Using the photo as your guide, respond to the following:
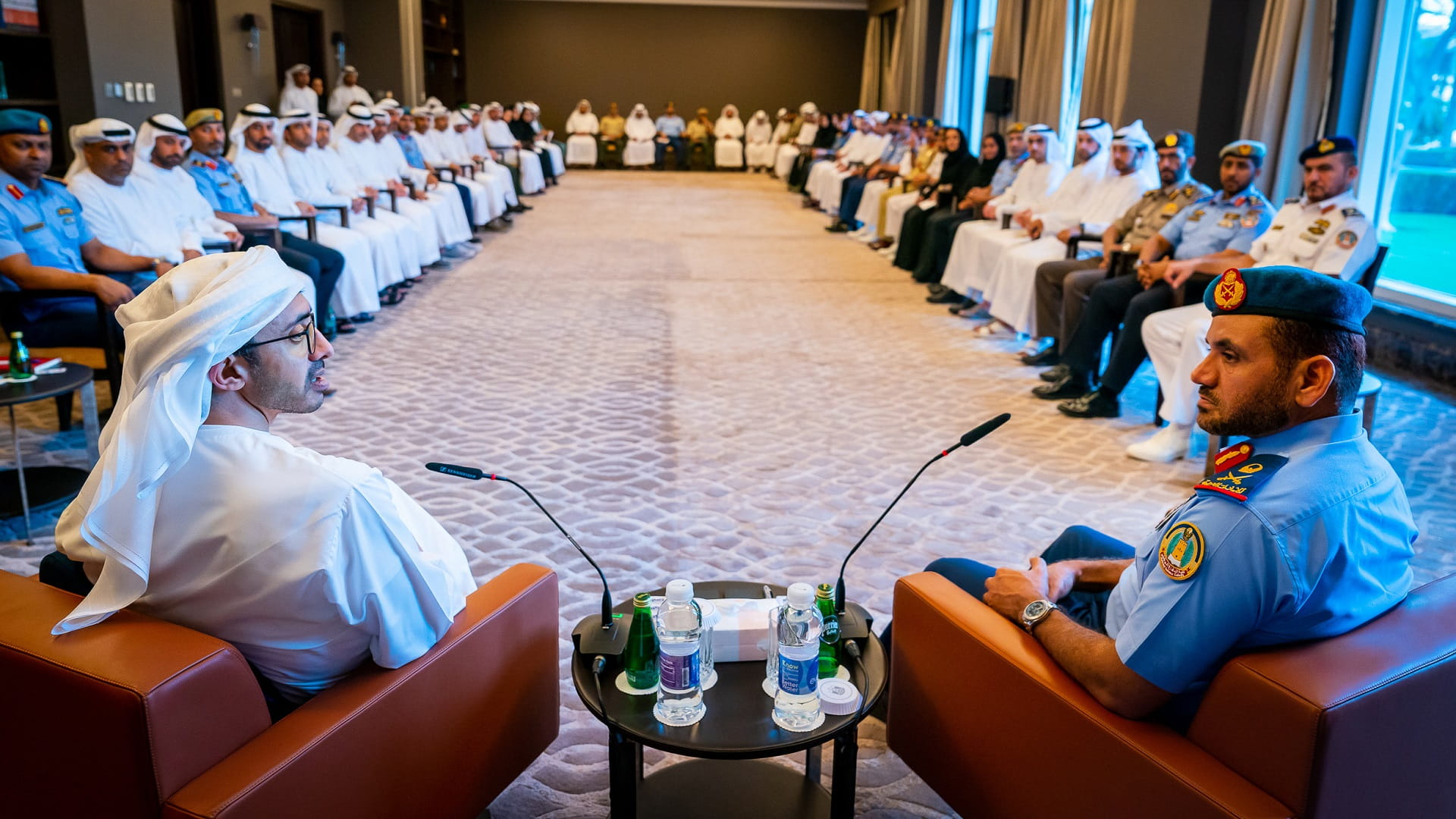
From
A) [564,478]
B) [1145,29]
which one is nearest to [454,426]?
[564,478]

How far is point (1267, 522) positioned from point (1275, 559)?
0.16ft

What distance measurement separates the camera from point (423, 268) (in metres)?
8.23

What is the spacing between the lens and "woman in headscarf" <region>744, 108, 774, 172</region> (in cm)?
1973

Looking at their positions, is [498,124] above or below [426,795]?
above

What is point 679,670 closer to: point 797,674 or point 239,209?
point 797,674

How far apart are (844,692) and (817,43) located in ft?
68.9

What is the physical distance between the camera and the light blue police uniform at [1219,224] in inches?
183

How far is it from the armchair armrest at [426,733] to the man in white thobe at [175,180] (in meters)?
4.00

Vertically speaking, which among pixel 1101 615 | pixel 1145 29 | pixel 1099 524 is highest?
pixel 1145 29

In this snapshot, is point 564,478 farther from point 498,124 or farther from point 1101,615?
point 498,124

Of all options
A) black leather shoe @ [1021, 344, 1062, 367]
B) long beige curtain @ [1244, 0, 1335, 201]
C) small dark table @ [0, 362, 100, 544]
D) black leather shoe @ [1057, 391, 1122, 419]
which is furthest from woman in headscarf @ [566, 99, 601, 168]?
small dark table @ [0, 362, 100, 544]

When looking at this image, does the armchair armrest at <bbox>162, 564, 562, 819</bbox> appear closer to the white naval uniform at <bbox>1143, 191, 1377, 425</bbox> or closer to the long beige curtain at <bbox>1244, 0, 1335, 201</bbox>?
the white naval uniform at <bbox>1143, 191, 1377, 425</bbox>

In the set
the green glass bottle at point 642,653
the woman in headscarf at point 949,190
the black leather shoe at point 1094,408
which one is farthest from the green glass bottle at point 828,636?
the woman in headscarf at point 949,190

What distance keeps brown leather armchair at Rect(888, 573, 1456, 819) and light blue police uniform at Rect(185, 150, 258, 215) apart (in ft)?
16.9
